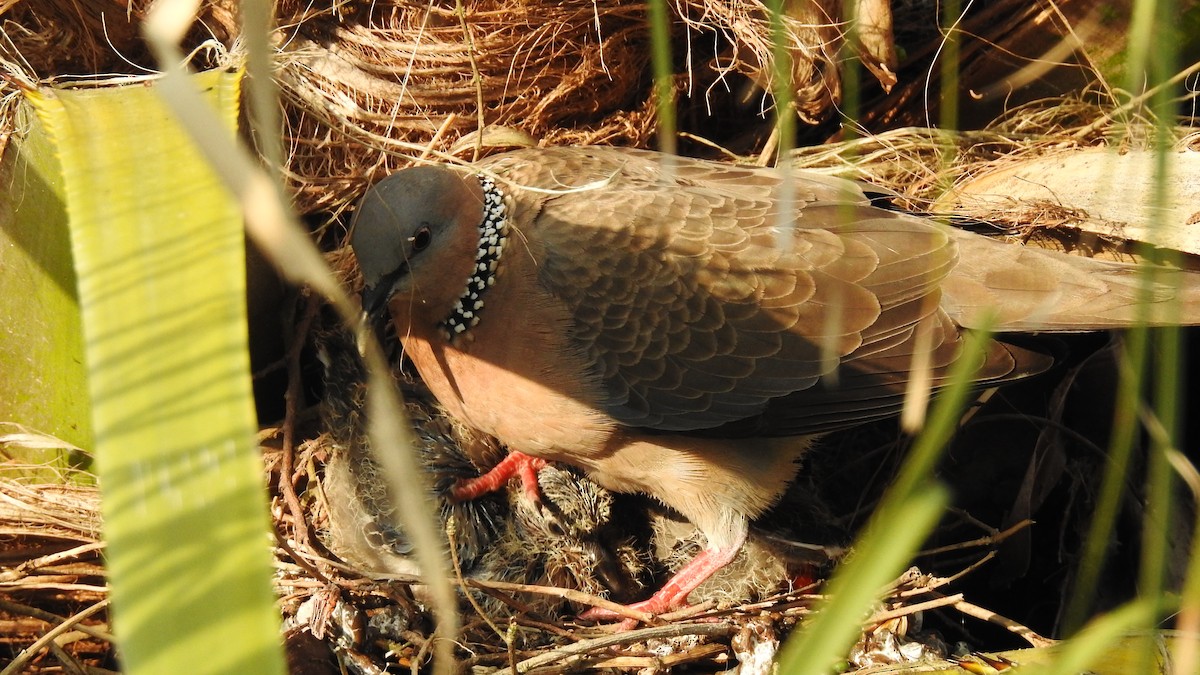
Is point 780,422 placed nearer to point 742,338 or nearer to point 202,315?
point 742,338

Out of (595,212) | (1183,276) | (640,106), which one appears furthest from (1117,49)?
(595,212)

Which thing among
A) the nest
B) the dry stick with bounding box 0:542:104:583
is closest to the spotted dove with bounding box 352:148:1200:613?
the nest

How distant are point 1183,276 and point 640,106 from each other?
171 centimetres

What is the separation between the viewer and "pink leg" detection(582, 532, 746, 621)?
9.80 ft

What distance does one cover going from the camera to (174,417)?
101 cm

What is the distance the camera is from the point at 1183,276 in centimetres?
A: 259

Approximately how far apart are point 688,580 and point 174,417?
7.31 feet

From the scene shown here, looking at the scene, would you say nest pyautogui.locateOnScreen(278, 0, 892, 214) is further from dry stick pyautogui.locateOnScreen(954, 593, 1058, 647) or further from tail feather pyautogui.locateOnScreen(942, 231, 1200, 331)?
dry stick pyautogui.locateOnScreen(954, 593, 1058, 647)

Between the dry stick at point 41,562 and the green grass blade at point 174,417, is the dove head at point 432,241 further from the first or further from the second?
the green grass blade at point 174,417

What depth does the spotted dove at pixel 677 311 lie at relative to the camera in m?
2.69

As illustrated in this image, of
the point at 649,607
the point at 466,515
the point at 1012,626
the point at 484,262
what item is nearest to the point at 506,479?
the point at 466,515

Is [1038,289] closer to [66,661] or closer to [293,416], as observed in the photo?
[293,416]

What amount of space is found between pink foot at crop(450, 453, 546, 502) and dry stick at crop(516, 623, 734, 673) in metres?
0.63

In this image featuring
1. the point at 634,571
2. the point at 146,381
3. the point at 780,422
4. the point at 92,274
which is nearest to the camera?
the point at 146,381
